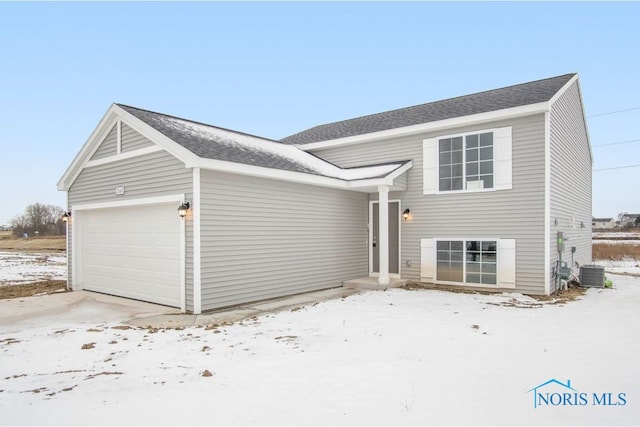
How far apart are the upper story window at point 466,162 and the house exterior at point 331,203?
0.03 m

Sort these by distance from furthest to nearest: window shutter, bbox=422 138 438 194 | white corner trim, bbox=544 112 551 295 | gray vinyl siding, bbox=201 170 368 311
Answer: window shutter, bbox=422 138 438 194 < white corner trim, bbox=544 112 551 295 < gray vinyl siding, bbox=201 170 368 311

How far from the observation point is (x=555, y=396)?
10.7ft

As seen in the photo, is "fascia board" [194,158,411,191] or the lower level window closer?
"fascia board" [194,158,411,191]

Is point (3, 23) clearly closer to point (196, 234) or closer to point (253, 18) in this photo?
point (253, 18)

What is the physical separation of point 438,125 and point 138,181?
7.35 metres

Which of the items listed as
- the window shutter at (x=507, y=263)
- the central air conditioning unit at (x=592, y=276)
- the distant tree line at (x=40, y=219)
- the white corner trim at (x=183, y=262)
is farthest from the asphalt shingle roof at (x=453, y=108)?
the distant tree line at (x=40, y=219)

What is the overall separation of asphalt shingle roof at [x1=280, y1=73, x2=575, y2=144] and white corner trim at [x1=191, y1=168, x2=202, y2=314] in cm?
596

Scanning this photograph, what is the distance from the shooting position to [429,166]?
33.2 feet

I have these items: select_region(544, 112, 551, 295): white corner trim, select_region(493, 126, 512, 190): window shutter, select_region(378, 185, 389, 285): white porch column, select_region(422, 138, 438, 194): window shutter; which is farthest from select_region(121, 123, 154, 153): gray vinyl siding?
select_region(544, 112, 551, 295): white corner trim

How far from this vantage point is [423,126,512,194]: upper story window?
9.05m

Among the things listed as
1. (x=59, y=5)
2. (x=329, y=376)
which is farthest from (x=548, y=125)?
(x=59, y=5)

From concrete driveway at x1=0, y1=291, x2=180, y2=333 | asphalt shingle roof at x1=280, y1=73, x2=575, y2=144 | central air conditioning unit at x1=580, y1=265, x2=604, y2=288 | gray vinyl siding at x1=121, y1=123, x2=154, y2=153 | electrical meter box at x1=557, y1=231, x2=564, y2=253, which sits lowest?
concrete driveway at x1=0, y1=291, x2=180, y2=333

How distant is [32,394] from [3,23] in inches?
620

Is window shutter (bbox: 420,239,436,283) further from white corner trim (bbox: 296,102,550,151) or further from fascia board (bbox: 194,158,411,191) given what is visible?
white corner trim (bbox: 296,102,550,151)
